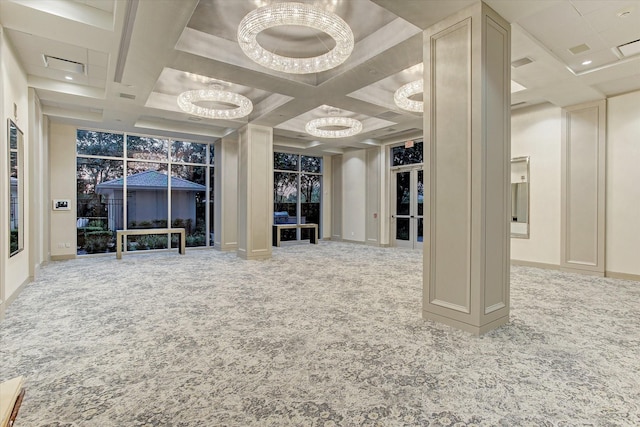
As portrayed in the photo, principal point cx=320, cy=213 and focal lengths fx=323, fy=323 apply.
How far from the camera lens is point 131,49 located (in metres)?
4.37

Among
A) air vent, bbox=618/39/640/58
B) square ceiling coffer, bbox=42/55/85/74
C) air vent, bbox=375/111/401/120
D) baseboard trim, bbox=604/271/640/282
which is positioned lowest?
baseboard trim, bbox=604/271/640/282

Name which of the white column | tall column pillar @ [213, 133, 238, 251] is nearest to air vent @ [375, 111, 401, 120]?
the white column

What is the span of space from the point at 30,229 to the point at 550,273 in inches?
378

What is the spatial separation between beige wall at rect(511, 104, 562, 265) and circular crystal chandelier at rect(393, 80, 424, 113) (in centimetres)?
295

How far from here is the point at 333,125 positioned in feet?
24.5

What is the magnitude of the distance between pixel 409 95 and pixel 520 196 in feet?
12.4

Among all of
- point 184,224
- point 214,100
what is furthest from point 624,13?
point 184,224

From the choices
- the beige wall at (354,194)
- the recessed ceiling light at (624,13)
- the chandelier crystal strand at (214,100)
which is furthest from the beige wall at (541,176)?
the chandelier crystal strand at (214,100)

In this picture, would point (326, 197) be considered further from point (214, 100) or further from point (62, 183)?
point (62, 183)

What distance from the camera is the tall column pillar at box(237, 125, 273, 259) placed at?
8.09 meters

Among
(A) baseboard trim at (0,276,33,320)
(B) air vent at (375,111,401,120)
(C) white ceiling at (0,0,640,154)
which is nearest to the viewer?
(C) white ceiling at (0,0,640,154)

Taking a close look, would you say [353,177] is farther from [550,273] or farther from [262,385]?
[262,385]

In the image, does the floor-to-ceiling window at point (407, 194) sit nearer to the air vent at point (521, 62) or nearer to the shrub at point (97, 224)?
the air vent at point (521, 62)

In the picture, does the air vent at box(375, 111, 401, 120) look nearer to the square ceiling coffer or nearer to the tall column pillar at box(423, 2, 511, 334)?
the tall column pillar at box(423, 2, 511, 334)
